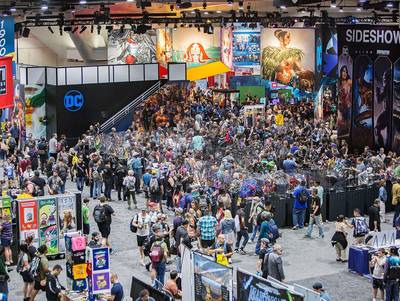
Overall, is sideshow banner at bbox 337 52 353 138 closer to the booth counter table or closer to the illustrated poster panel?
the illustrated poster panel

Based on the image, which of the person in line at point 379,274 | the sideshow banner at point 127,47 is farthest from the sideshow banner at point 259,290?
the sideshow banner at point 127,47

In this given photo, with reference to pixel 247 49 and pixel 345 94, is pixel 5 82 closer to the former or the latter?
pixel 345 94

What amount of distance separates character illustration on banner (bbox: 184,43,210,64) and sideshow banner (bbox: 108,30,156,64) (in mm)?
4217

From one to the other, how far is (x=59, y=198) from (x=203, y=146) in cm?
1177

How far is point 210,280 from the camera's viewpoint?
1319cm

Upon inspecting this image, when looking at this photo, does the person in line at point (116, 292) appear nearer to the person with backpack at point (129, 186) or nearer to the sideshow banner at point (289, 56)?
the person with backpack at point (129, 186)

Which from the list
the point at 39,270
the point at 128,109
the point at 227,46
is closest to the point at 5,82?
the point at 39,270

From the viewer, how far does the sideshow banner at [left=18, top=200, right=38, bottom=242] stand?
17719 mm

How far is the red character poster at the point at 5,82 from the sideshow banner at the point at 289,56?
2356 cm

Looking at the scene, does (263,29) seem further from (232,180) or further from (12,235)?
(12,235)

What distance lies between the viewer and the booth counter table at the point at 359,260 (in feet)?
56.6

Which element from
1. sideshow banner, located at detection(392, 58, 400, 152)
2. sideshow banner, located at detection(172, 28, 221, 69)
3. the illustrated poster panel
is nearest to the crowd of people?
the illustrated poster panel

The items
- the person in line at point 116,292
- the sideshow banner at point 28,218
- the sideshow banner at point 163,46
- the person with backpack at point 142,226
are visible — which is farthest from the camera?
the sideshow banner at point 163,46

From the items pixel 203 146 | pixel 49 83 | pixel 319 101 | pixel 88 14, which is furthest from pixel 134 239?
pixel 88 14
